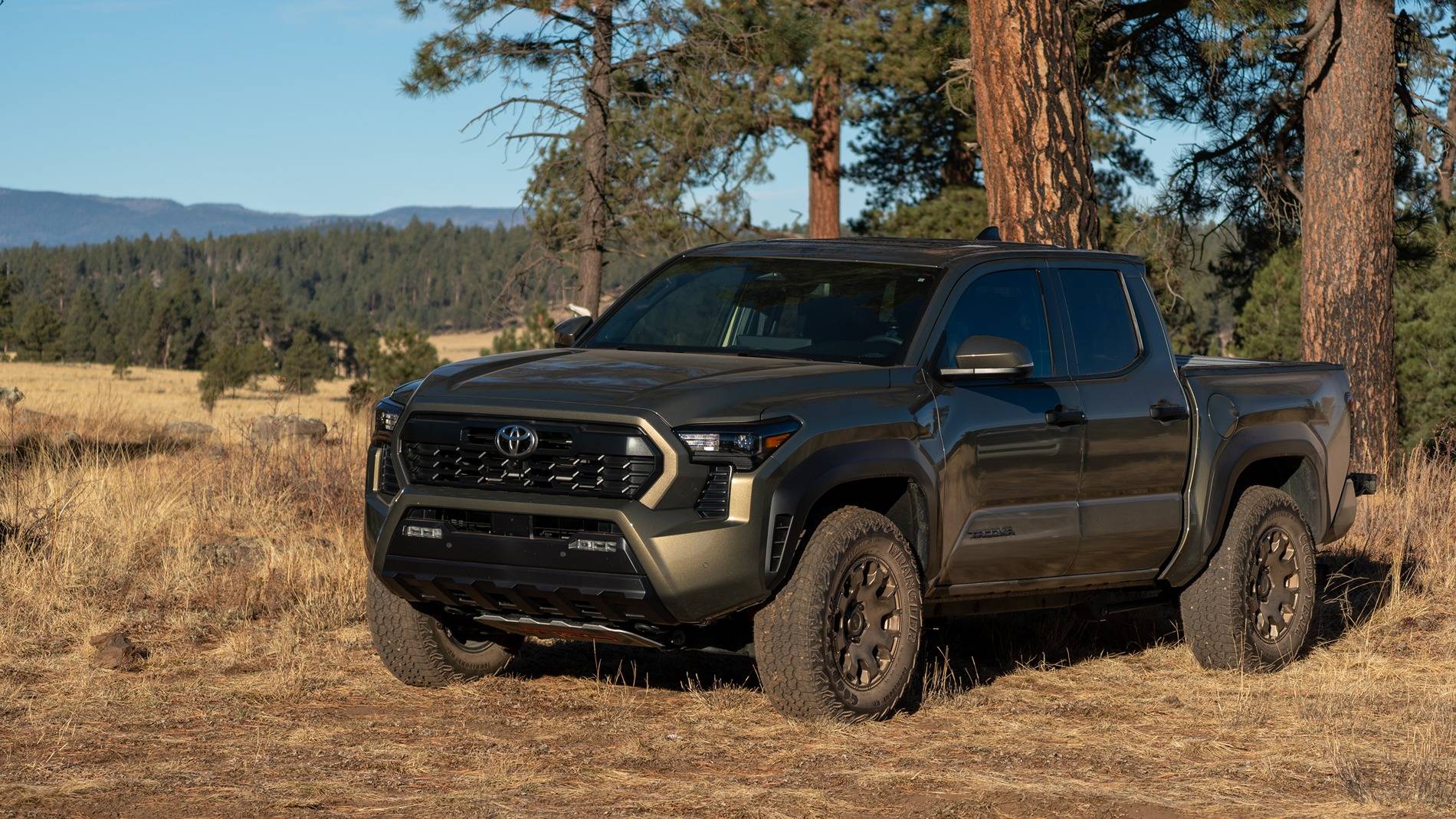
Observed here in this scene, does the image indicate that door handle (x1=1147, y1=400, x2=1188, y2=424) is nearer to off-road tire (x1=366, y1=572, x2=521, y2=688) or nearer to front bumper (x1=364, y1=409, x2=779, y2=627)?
front bumper (x1=364, y1=409, x2=779, y2=627)

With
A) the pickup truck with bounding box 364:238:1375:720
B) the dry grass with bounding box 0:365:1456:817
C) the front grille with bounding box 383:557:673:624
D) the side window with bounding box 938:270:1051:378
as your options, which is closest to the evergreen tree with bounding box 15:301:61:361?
the dry grass with bounding box 0:365:1456:817

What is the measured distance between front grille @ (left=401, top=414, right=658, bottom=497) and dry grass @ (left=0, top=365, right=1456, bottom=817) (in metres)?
0.97

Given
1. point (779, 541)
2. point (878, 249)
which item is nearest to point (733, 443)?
point (779, 541)

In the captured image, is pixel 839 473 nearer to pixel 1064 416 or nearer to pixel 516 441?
pixel 516 441

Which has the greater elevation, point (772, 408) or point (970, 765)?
point (772, 408)

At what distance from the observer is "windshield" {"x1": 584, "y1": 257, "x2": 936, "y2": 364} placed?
7.07m

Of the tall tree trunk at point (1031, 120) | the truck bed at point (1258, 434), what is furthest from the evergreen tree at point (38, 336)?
the truck bed at point (1258, 434)

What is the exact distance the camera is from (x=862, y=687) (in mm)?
6645

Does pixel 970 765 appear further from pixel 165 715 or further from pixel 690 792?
pixel 165 715

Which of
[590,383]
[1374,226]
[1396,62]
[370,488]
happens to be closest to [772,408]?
[590,383]

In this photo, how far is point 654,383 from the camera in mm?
6281

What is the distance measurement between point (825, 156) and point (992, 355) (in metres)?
22.8

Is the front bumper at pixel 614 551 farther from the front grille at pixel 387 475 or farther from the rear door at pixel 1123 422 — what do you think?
the rear door at pixel 1123 422

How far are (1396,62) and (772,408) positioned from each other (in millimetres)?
13721
